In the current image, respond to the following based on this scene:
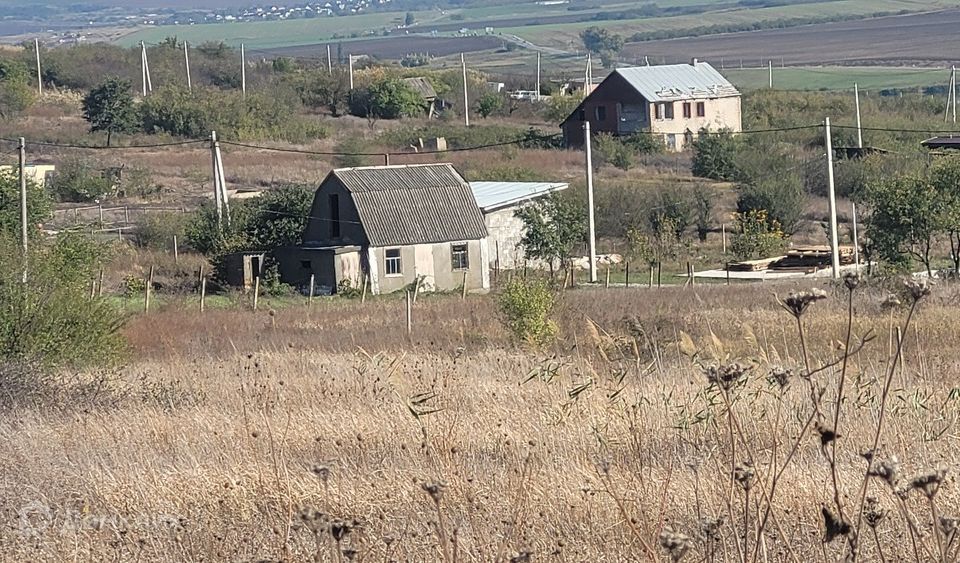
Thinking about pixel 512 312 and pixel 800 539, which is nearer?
pixel 800 539

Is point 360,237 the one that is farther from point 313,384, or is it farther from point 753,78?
point 753,78

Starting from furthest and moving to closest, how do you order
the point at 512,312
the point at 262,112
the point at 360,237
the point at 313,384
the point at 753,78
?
the point at 753,78
the point at 262,112
the point at 360,237
the point at 512,312
the point at 313,384

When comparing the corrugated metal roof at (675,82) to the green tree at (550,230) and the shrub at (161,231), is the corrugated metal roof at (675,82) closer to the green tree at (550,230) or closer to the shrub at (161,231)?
the green tree at (550,230)

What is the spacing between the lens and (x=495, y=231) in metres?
37.8

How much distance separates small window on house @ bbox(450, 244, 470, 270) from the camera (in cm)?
3497

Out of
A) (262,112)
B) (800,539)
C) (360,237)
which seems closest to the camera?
(800,539)

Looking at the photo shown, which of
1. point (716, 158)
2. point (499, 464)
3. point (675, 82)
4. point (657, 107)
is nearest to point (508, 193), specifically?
point (716, 158)

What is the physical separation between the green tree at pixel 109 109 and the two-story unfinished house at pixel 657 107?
20.7m

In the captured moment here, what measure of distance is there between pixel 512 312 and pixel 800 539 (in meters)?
13.4

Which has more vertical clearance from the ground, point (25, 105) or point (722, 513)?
point (25, 105)

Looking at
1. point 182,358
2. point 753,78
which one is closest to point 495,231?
point 182,358

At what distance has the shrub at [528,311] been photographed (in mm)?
18422

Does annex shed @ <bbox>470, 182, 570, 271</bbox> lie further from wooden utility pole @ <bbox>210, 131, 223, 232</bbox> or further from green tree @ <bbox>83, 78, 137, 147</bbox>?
green tree @ <bbox>83, 78, 137, 147</bbox>

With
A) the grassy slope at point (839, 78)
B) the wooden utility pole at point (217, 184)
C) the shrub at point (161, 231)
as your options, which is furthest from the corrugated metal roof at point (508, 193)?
the grassy slope at point (839, 78)
